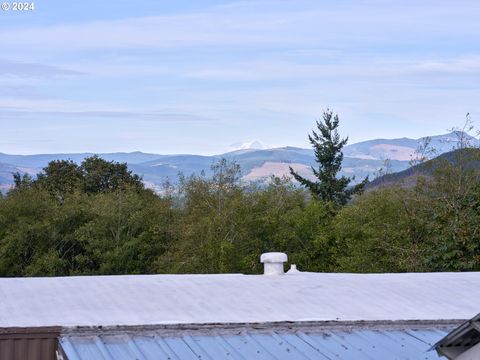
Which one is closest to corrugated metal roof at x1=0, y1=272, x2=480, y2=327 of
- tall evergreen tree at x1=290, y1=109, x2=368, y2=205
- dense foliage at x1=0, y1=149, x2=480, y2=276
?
dense foliage at x1=0, y1=149, x2=480, y2=276

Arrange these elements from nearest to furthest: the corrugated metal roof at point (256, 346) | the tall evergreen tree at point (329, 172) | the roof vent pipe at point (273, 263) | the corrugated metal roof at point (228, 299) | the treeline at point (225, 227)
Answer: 1. the corrugated metal roof at point (256, 346)
2. the corrugated metal roof at point (228, 299)
3. the roof vent pipe at point (273, 263)
4. the treeline at point (225, 227)
5. the tall evergreen tree at point (329, 172)

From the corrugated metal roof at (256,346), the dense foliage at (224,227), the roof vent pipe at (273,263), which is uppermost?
the roof vent pipe at (273,263)

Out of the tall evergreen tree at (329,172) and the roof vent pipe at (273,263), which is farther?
the tall evergreen tree at (329,172)

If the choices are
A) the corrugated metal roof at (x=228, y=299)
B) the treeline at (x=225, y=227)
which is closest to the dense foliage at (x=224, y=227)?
the treeline at (x=225, y=227)

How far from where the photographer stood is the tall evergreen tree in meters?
61.9

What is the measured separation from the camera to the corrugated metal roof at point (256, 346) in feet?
33.2

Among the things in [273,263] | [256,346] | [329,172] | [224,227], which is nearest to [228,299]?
[256,346]

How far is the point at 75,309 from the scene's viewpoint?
11.6 meters

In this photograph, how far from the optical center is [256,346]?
35.0 ft

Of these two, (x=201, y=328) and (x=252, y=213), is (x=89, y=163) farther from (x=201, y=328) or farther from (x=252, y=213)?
(x=201, y=328)

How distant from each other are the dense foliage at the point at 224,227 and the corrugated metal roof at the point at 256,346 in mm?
17930

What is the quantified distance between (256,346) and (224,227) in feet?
92.7

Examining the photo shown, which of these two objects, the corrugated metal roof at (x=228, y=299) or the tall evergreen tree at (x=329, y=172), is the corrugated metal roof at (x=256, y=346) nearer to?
the corrugated metal roof at (x=228, y=299)

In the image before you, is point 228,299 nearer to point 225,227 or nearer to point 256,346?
point 256,346
